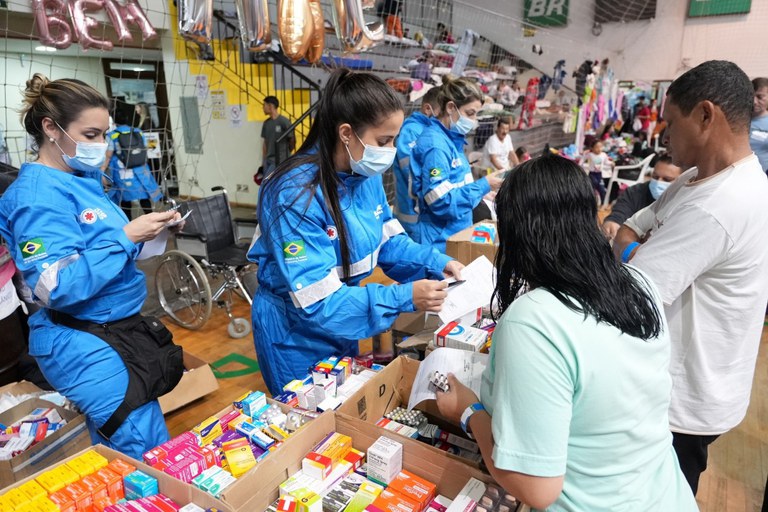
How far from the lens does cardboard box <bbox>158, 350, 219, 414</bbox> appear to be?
2660mm

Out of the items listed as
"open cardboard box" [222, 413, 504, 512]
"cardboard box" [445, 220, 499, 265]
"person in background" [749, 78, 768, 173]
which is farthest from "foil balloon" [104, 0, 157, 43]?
"person in background" [749, 78, 768, 173]

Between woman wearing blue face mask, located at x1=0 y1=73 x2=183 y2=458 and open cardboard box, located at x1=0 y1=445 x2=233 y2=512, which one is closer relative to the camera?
open cardboard box, located at x1=0 y1=445 x2=233 y2=512

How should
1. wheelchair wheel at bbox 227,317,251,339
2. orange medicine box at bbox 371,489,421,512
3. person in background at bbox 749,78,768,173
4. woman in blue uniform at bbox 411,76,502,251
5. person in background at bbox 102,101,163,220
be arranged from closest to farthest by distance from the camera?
orange medicine box at bbox 371,489,421,512, woman in blue uniform at bbox 411,76,502,251, person in background at bbox 749,78,768,173, wheelchair wheel at bbox 227,317,251,339, person in background at bbox 102,101,163,220

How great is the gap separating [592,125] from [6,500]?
9.54 m

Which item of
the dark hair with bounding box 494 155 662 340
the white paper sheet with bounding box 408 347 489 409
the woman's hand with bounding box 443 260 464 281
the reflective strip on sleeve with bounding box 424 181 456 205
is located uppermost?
the dark hair with bounding box 494 155 662 340

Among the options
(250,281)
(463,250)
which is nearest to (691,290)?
(463,250)

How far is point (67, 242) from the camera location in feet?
4.69

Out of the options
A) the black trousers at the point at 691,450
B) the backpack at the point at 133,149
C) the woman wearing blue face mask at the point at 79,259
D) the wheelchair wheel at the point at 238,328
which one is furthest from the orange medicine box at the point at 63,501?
the backpack at the point at 133,149

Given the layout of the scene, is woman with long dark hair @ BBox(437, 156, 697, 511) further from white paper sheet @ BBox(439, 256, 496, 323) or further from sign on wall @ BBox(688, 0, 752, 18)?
sign on wall @ BBox(688, 0, 752, 18)

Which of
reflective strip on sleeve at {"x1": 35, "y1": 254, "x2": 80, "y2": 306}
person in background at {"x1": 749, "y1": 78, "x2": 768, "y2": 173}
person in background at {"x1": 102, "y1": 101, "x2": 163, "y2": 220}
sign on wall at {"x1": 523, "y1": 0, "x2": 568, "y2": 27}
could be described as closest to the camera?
reflective strip on sleeve at {"x1": 35, "y1": 254, "x2": 80, "y2": 306}

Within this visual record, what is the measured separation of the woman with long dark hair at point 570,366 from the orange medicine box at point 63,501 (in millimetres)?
869

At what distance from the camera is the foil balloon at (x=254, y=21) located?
2.69m

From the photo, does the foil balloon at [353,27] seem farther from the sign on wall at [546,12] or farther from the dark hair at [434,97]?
the sign on wall at [546,12]

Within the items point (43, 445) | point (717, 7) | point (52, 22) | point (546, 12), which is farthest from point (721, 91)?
point (717, 7)
